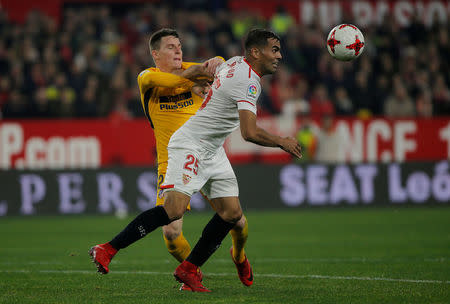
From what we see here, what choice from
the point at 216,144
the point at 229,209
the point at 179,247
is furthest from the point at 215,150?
the point at 179,247

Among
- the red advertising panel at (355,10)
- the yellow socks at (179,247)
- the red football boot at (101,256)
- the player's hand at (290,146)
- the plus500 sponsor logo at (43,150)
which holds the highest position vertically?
the red advertising panel at (355,10)

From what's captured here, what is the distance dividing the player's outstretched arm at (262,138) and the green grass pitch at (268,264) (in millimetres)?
1213

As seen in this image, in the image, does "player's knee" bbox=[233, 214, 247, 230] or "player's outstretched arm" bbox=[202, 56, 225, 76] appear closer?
"player's outstretched arm" bbox=[202, 56, 225, 76]

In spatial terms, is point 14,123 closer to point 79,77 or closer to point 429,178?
point 79,77

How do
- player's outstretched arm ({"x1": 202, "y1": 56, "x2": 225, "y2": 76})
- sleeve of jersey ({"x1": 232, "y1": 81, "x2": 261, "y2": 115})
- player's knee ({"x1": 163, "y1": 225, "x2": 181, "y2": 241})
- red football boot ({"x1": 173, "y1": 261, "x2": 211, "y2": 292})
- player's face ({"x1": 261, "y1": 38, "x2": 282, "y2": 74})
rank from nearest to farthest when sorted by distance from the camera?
sleeve of jersey ({"x1": 232, "y1": 81, "x2": 261, "y2": 115})
player's face ({"x1": 261, "y1": 38, "x2": 282, "y2": 74})
red football boot ({"x1": 173, "y1": 261, "x2": 211, "y2": 292})
player's outstretched arm ({"x1": 202, "y1": 56, "x2": 225, "y2": 76})
player's knee ({"x1": 163, "y1": 225, "x2": 181, "y2": 241})

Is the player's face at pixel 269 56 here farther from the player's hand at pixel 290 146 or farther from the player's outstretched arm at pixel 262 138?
the player's hand at pixel 290 146

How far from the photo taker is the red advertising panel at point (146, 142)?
57.7ft

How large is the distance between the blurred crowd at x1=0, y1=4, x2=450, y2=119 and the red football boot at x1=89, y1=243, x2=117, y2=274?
1178cm

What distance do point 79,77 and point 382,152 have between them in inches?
290

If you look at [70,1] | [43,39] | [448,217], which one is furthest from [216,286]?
[70,1]

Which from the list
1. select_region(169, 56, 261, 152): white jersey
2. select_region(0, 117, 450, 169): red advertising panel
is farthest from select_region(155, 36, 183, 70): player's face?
select_region(0, 117, 450, 169): red advertising panel

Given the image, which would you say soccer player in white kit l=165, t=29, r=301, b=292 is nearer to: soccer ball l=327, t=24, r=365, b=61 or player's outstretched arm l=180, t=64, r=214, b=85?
player's outstretched arm l=180, t=64, r=214, b=85

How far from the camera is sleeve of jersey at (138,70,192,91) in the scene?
23.9 feet

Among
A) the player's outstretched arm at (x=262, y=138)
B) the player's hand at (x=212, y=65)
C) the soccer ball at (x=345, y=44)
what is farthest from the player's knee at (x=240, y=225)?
the soccer ball at (x=345, y=44)
